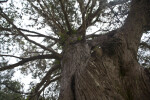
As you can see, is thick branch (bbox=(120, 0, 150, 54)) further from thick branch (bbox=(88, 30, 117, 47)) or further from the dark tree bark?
thick branch (bbox=(88, 30, 117, 47))

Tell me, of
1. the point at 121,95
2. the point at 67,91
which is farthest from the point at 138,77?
the point at 67,91

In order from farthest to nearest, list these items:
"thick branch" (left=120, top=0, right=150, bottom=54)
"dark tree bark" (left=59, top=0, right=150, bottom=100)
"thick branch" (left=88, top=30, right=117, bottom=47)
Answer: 1. "thick branch" (left=88, top=30, right=117, bottom=47)
2. "thick branch" (left=120, top=0, right=150, bottom=54)
3. "dark tree bark" (left=59, top=0, right=150, bottom=100)

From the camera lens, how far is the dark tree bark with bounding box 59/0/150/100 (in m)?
1.50

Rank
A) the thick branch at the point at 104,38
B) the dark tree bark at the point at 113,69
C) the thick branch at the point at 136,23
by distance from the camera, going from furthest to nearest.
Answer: the thick branch at the point at 104,38, the thick branch at the point at 136,23, the dark tree bark at the point at 113,69

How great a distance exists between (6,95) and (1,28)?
93.5 inches

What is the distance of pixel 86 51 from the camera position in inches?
103

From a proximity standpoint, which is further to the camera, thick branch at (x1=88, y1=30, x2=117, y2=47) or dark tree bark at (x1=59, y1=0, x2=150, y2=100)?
thick branch at (x1=88, y1=30, x2=117, y2=47)

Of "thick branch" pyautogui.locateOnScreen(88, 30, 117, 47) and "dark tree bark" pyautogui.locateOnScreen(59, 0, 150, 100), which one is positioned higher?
"thick branch" pyautogui.locateOnScreen(88, 30, 117, 47)

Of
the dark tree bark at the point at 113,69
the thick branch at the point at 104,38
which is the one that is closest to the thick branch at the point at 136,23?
the dark tree bark at the point at 113,69

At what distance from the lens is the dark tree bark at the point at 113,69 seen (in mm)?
1498

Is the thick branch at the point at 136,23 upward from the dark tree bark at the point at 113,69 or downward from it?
upward

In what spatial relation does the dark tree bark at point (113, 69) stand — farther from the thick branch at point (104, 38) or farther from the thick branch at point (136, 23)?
the thick branch at point (104, 38)

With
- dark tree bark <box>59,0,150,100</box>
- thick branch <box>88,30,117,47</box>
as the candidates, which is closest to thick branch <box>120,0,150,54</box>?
dark tree bark <box>59,0,150,100</box>

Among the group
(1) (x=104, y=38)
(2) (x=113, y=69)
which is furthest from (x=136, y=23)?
(2) (x=113, y=69)
